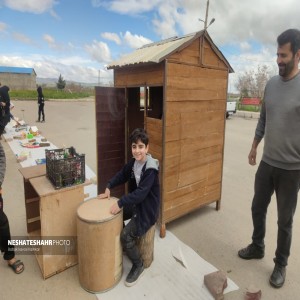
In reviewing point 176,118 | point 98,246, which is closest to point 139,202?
point 98,246

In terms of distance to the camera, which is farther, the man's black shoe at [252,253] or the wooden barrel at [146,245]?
the man's black shoe at [252,253]

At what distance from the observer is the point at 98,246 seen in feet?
7.66

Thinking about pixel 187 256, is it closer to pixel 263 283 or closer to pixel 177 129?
pixel 263 283

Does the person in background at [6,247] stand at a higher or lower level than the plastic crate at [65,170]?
lower

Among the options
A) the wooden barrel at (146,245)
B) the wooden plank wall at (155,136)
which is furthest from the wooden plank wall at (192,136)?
the wooden barrel at (146,245)

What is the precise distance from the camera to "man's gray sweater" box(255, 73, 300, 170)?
2346 millimetres

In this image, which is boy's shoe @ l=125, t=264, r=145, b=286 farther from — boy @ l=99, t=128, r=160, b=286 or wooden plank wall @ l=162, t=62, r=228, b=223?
wooden plank wall @ l=162, t=62, r=228, b=223

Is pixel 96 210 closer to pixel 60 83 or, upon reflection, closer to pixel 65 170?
pixel 65 170

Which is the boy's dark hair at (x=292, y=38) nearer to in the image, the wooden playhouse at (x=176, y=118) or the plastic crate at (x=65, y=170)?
the wooden playhouse at (x=176, y=118)

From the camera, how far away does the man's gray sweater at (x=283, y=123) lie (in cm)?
235

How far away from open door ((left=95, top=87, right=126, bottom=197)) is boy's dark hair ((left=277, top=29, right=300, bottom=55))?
217 centimetres

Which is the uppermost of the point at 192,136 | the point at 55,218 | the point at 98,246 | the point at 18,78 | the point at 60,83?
the point at 18,78

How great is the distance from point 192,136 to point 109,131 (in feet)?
4.07

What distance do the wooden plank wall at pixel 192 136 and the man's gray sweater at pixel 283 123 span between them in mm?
947
